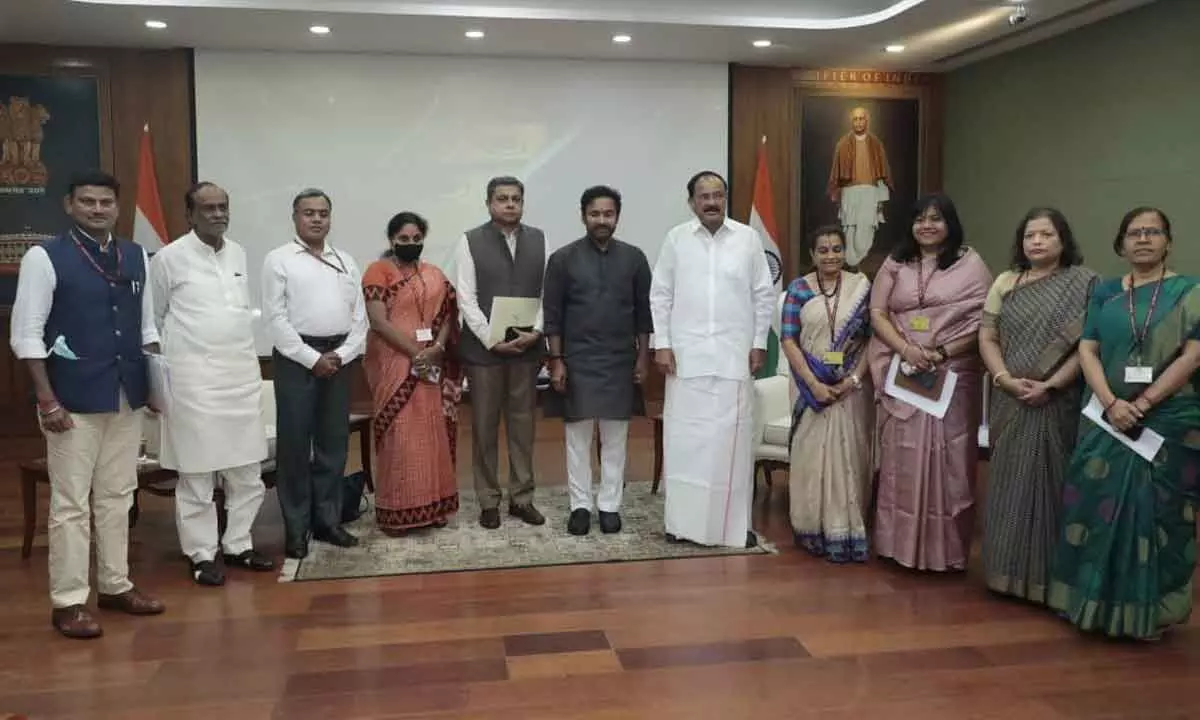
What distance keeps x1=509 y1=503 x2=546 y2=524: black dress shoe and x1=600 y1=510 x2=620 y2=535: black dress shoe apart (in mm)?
302

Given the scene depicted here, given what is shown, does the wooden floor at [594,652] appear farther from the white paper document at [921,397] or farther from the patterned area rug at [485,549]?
the white paper document at [921,397]

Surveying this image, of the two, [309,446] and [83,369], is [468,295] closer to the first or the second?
[309,446]

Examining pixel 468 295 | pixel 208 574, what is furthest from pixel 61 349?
pixel 468 295

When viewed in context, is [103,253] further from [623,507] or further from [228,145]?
[228,145]

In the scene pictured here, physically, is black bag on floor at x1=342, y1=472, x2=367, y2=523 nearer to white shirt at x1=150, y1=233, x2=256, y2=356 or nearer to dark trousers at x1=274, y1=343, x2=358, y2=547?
dark trousers at x1=274, y1=343, x2=358, y2=547

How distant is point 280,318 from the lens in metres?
3.78

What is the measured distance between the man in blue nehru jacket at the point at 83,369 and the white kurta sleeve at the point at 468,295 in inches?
54.5

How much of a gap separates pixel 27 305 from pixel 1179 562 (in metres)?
3.72

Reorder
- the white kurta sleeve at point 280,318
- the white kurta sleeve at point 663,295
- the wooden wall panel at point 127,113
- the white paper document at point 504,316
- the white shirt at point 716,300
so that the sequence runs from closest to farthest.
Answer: the white kurta sleeve at point 280,318
the white shirt at point 716,300
the white kurta sleeve at point 663,295
the white paper document at point 504,316
the wooden wall panel at point 127,113

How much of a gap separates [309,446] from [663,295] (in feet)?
5.35

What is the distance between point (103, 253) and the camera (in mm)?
3100

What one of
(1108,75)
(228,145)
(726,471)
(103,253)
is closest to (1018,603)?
(726,471)

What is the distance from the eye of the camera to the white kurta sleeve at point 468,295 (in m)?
4.23

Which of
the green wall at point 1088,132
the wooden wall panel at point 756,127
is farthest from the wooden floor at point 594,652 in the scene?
the wooden wall panel at point 756,127
